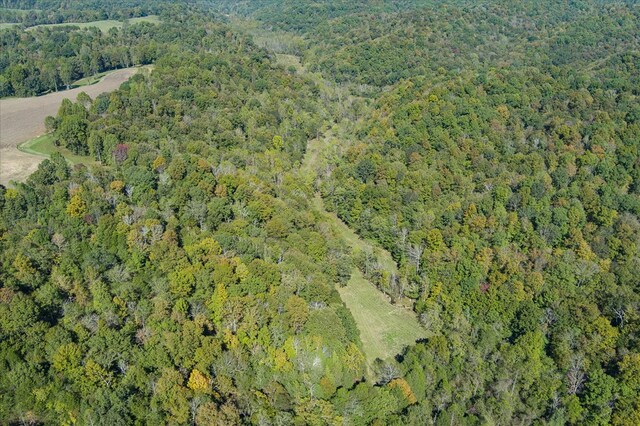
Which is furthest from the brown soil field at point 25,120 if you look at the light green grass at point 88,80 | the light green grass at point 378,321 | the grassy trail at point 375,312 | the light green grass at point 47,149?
the light green grass at point 378,321

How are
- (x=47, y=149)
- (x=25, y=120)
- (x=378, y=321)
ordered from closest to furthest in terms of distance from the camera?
1. (x=378, y=321)
2. (x=47, y=149)
3. (x=25, y=120)

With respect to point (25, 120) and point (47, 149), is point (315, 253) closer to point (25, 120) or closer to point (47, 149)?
point (47, 149)

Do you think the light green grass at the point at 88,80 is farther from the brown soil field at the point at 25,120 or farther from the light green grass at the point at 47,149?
the light green grass at the point at 47,149

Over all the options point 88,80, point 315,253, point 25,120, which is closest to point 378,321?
point 315,253

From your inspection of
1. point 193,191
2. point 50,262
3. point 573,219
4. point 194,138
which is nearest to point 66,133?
point 194,138

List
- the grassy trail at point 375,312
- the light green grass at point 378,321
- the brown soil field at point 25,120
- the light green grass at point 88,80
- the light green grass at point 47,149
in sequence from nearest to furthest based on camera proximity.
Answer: the light green grass at point 378,321, the grassy trail at point 375,312, the brown soil field at point 25,120, the light green grass at point 47,149, the light green grass at point 88,80

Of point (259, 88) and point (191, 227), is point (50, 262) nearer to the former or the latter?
point (191, 227)
